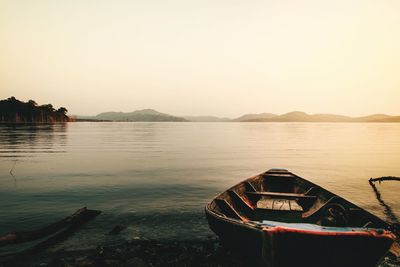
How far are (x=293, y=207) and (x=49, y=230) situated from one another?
8.64 metres

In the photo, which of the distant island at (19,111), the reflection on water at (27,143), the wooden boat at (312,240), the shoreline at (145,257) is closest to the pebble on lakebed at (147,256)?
the shoreline at (145,257)

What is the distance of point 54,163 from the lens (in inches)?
1224

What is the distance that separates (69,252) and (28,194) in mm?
10614

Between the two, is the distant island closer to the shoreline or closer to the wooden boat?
the shoreline

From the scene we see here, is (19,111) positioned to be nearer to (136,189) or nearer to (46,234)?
(136,189)

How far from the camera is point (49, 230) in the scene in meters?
10.4

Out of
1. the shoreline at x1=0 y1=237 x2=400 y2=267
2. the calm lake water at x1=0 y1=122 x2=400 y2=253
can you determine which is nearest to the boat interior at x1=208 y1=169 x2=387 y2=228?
the shoreline at x1=0 y1=237 x2=400 y2=267

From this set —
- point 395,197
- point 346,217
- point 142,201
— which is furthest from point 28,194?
point 395,197

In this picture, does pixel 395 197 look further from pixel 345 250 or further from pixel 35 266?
pixel 35 266

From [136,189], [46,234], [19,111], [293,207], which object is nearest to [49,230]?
[46,234]

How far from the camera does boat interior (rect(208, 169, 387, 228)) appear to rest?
852 cm

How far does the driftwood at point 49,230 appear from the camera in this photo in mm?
8815

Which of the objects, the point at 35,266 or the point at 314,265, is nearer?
the point at 314,265

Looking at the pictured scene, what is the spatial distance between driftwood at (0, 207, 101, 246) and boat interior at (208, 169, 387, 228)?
5.91 m
